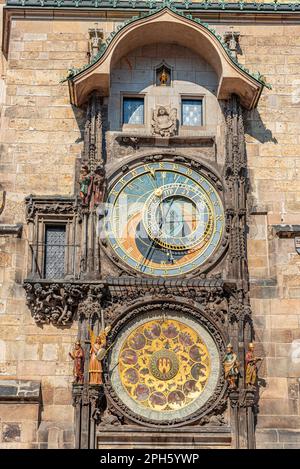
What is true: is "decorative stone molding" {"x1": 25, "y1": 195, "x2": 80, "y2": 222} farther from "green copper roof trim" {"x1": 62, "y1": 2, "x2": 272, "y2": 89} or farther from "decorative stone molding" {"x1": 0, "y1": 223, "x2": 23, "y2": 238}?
"green copper roof trim" {"x1": 62, "y1": 2, "x2": 272, "y2": 89}

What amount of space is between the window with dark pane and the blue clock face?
66cm

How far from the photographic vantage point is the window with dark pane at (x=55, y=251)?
1502cm

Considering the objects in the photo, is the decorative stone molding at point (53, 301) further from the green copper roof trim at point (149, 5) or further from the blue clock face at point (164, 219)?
the green copper roof trim at point (149, 5)

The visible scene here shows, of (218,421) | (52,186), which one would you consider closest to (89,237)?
(52,186)

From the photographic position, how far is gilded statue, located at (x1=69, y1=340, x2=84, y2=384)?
1413cm

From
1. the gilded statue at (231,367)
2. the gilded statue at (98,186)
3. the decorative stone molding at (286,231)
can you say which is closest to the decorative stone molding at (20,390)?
the gilded statue at (231,367)

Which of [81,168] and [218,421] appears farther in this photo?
[81,168]

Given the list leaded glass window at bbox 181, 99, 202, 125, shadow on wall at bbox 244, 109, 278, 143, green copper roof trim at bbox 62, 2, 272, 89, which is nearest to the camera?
green copper roof trim at bbox 62, 2, 272, 89

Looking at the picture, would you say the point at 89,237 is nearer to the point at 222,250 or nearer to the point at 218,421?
the point at 222,250

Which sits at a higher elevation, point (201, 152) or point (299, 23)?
point (299, 23)

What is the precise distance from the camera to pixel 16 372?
566 inches

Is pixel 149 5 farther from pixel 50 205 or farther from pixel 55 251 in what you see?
pixel 55 251

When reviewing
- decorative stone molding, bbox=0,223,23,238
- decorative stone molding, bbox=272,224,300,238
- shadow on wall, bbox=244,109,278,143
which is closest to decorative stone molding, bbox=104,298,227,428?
decorative stone molding, bbox=272,224,300,238

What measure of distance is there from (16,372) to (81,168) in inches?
114
